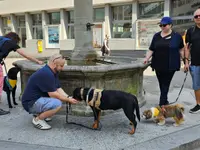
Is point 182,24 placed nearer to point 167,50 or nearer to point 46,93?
point 167,50

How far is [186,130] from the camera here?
4438 millimetres

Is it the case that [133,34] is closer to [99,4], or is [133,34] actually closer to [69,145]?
[99,4]

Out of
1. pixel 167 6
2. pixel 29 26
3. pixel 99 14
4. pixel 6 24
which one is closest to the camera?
pixel 167 6

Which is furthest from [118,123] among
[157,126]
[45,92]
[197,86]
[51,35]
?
[51,35]

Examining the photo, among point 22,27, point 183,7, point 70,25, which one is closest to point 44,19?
point 70,25

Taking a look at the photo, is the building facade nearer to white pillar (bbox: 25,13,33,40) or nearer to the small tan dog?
white pillar (bbox: 25,13,33,40)

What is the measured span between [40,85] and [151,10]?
52.8 feet

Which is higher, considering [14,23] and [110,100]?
[14,23]

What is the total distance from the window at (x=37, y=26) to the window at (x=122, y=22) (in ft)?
25.9

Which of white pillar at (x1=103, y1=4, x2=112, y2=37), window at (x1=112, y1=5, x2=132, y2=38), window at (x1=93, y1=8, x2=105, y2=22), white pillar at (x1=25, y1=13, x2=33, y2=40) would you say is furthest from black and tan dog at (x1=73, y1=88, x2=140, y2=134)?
white pillar at (x1=25, y1=13, x2=33, y2=40)

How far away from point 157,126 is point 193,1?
14.6 metres

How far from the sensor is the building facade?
59.5 feet

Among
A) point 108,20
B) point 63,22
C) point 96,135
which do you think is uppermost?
point 63,22

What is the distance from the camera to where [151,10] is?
62.2ft
